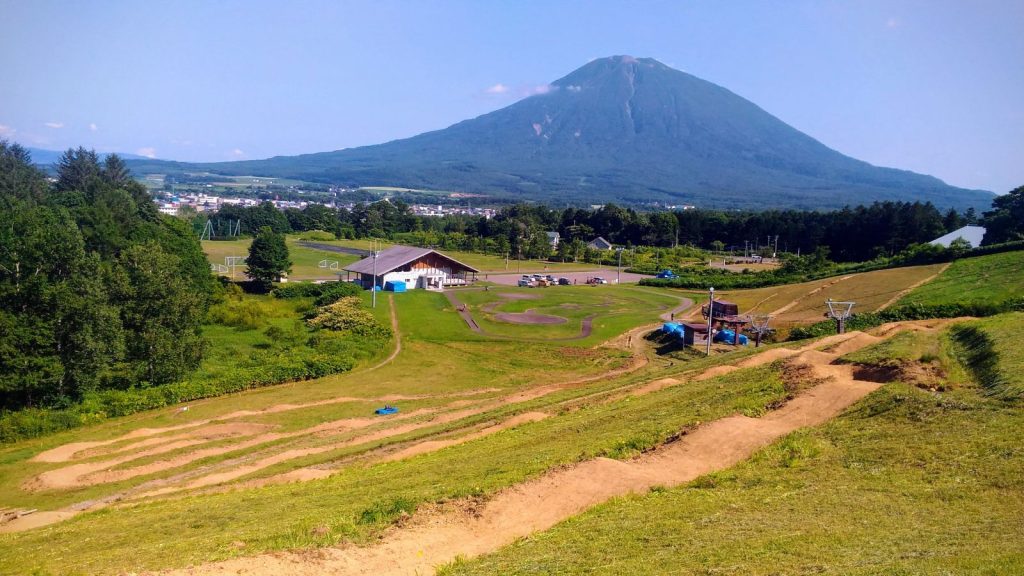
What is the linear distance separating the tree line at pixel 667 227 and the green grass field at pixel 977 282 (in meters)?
29.1

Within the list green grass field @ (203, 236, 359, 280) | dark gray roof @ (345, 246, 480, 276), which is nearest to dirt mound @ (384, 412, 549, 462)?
dark gray roof @ (345, 246, 480, 276)

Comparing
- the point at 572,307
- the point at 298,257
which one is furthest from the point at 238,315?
the point at 298,257

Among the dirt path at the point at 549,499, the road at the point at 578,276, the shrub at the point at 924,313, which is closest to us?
the dirt path at the point at 549,499

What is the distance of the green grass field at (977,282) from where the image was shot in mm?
36406

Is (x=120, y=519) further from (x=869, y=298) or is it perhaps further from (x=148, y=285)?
(x=869, y=298)

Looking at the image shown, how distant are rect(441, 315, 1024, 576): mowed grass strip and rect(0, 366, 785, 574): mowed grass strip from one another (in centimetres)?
269

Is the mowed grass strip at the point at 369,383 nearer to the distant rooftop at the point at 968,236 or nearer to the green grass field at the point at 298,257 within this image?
the green grass field at the point at 298,257

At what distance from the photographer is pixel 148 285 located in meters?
31.9

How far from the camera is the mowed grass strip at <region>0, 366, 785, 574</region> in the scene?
11.4 m

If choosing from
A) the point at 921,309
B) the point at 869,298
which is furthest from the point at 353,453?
the point at 869,298

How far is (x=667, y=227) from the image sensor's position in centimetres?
11650

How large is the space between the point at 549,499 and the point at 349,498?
4.58 meters

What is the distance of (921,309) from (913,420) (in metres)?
23.2

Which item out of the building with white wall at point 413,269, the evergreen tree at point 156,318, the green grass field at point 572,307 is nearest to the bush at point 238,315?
the evergreen tree at point 156,318
